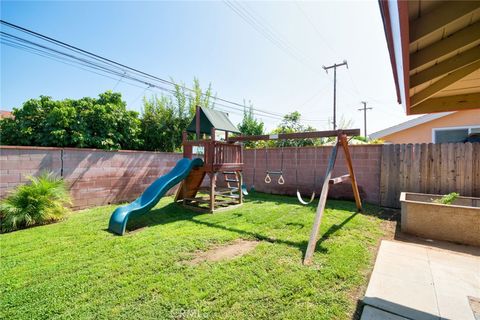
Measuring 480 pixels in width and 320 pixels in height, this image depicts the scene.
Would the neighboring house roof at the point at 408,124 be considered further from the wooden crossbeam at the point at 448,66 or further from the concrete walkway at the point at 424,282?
the wooden crossbeam at the point at 448,66

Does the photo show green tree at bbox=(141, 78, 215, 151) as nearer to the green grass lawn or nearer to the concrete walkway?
the green grass lawn

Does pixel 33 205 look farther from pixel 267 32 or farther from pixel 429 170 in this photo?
pixel 267 32

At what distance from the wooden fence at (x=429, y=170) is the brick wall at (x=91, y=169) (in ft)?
20.8

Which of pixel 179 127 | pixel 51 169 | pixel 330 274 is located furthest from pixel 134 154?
pixel 330 274

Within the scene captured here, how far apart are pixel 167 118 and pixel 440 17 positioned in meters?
8.65

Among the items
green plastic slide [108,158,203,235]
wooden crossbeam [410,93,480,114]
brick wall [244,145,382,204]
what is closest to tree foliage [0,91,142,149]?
green plastic slide [108,158,203,235]

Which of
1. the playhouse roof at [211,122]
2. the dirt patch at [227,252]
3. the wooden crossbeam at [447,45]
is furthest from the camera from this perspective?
the playhouse roof at [211,122]

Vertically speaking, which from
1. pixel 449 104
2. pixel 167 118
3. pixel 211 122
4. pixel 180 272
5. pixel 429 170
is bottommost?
pixel 180 272

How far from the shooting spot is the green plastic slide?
12.5 ft

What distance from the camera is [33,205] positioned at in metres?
4.15

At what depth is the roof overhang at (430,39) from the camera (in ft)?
4.11

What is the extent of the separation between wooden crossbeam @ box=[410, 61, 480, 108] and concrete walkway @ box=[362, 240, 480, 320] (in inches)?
80.2

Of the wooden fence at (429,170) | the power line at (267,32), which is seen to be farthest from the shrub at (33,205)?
the wooden fence at (429,170)

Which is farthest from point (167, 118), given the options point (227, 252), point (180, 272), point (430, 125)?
point (430, 125)
